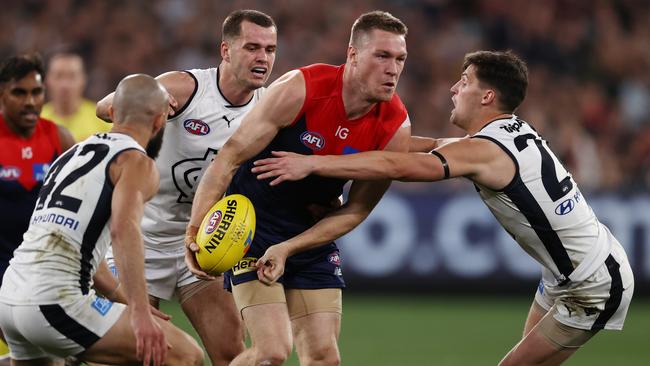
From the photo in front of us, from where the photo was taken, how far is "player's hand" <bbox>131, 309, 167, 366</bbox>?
5637 millimetres

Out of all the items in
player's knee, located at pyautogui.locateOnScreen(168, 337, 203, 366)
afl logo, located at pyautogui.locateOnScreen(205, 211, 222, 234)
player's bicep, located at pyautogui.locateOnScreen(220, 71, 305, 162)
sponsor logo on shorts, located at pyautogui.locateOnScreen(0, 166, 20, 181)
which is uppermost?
player's bicep, located at pyautogui.locateOnScreen(220, 71, 305, 162)

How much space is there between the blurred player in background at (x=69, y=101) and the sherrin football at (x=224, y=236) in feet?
13.1

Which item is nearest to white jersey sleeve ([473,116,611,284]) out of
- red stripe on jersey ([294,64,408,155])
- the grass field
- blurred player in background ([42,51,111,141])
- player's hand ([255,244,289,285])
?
red stripe on jersey ([294,64,408,155])

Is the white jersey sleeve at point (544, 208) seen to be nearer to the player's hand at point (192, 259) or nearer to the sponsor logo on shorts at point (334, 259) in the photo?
the sponsor logo on shorts at point (334, 259)

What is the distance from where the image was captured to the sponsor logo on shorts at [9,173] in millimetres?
7715

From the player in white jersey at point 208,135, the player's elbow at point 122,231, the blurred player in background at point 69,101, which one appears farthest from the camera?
the blurred player in background at point 69,101

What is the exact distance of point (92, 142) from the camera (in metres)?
5.88

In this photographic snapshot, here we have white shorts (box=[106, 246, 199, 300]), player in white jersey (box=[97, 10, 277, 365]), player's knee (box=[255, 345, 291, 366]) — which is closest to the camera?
player's knee (box=[255, 345, 291, 366])

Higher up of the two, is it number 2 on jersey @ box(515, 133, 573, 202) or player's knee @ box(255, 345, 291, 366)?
number 2 on jersey @ box(515, 133, 573, 202)

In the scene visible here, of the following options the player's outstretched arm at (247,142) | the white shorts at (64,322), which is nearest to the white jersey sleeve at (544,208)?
the player's outstretched arm at (247,142)

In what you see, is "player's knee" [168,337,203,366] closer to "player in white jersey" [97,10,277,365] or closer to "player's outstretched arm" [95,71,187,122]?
"player in white jersey" [97,10,277,365]

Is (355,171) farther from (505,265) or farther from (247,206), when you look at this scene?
(505,265)

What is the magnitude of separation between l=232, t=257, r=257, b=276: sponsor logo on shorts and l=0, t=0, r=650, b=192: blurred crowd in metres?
8.54

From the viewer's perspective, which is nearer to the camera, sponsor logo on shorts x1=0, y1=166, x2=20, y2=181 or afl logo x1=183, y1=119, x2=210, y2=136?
afl logo x1=183, y1=119, x2=210, y2=136
